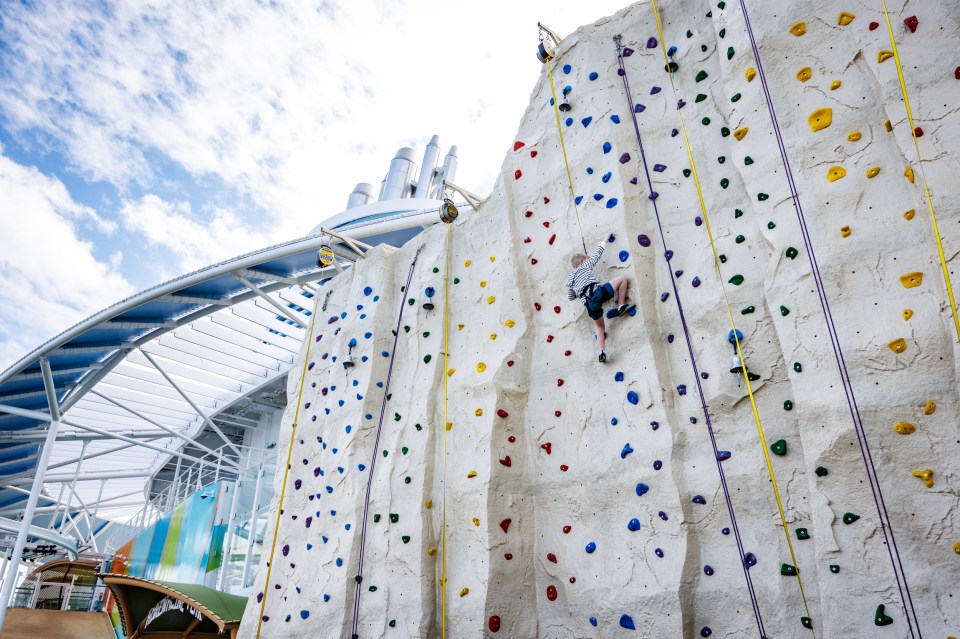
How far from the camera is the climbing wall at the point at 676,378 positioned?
10.4ft

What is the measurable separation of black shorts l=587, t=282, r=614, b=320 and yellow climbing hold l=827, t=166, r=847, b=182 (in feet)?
4.96

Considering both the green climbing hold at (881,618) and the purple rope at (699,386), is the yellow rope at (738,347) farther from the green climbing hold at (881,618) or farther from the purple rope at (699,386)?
the green climbing hold at (881,618)

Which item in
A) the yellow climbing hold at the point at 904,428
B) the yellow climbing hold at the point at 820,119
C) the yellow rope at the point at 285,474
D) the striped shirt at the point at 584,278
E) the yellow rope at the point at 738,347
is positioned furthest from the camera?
the yellow rope at the point at 285,474

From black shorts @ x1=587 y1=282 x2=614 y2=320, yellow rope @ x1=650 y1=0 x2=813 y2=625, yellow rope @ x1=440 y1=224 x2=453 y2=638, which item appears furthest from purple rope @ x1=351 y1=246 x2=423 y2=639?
yellow rope @ x1=650 y1=0 x2=813 y2=625

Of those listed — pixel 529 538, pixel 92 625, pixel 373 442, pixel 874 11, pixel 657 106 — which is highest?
pixel 657 106

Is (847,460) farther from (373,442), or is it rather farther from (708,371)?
(373,442)

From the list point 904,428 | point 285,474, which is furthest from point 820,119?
point 285,474

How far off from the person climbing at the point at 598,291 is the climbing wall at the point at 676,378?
11 centimetres

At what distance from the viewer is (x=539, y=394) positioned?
5.03m

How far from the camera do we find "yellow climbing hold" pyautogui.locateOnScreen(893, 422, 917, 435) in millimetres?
3043

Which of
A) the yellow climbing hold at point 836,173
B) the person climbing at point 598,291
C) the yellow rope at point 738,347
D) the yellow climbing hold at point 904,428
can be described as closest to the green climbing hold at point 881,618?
the yellow rope at point 738,347

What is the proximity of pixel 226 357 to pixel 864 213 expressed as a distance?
48.6ft

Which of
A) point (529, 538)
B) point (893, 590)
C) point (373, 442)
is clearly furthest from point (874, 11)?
point (373, 442)

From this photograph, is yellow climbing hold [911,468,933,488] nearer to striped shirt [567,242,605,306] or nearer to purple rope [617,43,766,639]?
purple rope [617,43,766,639]
